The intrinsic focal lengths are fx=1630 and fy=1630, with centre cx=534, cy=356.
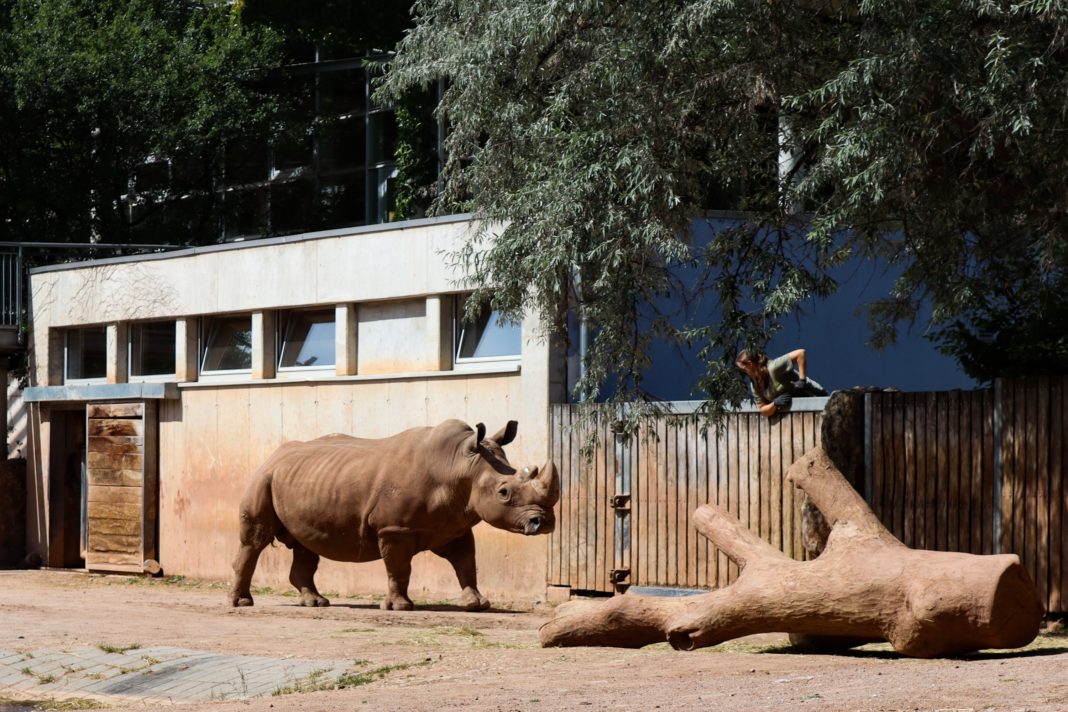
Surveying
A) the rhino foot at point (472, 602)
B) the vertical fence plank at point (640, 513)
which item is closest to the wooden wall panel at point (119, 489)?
the rhino foot at point (472, 602)

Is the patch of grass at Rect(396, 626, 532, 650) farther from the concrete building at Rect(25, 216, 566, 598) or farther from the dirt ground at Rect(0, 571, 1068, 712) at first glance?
the concrete building at Rect(25, 216, 566, 598)

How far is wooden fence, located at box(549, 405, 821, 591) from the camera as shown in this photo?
14.6 meters

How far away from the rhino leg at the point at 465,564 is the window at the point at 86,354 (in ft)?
30.2

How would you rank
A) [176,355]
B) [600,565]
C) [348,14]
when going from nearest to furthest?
[600,565] < [176,355] < [348,14]

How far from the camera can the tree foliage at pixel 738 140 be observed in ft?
36.4

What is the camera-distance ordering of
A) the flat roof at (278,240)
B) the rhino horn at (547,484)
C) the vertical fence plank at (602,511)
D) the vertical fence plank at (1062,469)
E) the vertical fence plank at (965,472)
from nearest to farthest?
the vertical fence plank at (1062,469), the vertical fence plank at (965,472), the rhino horn at (547,484), the vertical fence plank at (602,511), the flat roof at (278,240)

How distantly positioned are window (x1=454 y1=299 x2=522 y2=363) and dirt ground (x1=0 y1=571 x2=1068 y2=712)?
107 inches

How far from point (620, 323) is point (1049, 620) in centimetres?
406

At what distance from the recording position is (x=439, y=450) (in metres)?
15.2

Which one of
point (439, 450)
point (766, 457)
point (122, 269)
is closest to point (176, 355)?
point (122, 269)

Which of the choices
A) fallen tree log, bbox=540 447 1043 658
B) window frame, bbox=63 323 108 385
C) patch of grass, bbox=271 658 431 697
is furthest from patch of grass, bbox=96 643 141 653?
window frame, bbox=63 323 108 385

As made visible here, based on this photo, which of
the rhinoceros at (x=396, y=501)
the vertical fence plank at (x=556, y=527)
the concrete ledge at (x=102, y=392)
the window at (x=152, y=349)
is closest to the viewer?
the rhinoceros at (x=396, y=501)

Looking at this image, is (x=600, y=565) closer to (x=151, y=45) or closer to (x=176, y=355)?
(x=176, y=355)

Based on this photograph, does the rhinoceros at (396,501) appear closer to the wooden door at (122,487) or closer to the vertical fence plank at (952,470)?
the vertical fence plank at (952,470)
